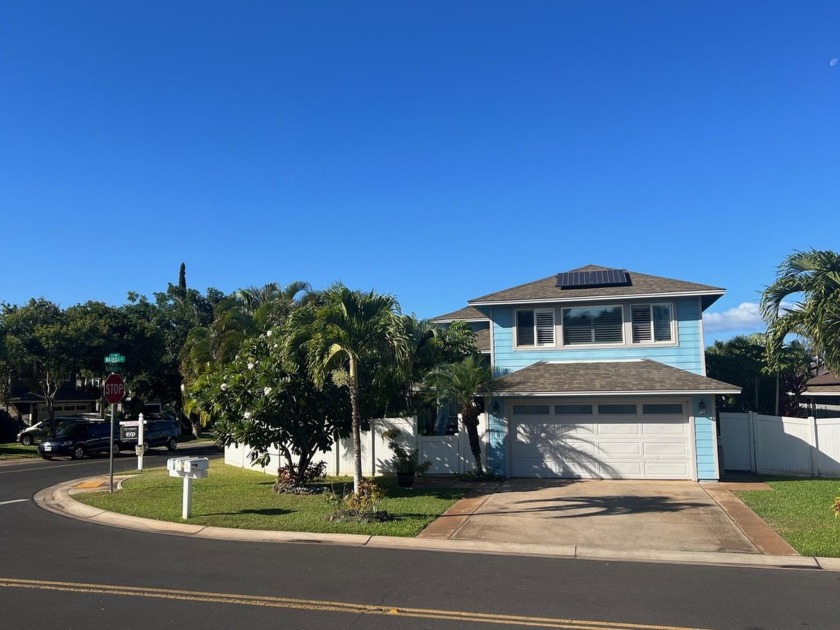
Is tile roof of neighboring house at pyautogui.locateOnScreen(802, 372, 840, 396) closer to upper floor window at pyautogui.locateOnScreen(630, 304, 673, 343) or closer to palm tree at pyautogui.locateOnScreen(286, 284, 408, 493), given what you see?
upper floor window at pyautogui.locateOnScreen(630, 304, 673, 343)

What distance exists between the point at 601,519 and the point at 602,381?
6.25 metres

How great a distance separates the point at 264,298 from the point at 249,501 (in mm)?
20326

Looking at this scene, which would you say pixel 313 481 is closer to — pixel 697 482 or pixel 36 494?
pixel 36 494

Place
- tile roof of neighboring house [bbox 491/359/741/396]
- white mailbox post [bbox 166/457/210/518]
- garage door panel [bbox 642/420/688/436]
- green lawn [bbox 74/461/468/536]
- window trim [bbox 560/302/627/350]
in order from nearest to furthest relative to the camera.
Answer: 1. green lawn [bbox 74/461/468/536]
2. white mailbox post [bbox 166/457/210/518]
3. tile roof of neighboring house [bbox 491/359/741/396]
4. garage door panel [bbox 642/420/688/436]
5. window trim [bbox 560/302/627/350]

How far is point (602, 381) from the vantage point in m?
18.4

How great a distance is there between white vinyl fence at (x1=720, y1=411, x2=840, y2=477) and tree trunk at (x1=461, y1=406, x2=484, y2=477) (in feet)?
25.3

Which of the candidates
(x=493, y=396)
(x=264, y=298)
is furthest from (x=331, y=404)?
(x=264, y=298)

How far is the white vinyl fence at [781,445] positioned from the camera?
18.3 meters

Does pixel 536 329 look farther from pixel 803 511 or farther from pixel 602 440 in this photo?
pixel 803 511

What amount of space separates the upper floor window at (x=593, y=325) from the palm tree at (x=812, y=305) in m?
4.91

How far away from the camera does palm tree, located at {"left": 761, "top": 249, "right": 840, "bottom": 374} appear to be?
14.1m

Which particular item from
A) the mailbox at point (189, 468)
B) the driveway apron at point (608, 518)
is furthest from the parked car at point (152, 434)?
the driveway apron at point (608, 518)

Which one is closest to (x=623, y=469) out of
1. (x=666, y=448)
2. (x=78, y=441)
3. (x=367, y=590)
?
(x=666, y=448)

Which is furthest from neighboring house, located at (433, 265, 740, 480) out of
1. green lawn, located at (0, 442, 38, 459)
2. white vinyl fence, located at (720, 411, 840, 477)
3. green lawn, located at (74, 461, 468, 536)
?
green lawn, located at (0, 442, 38, 459)
